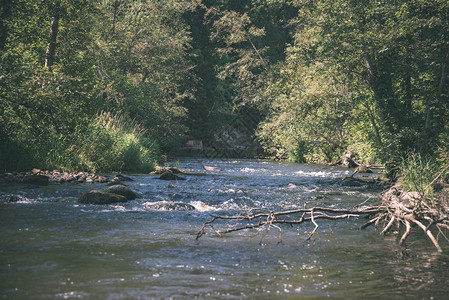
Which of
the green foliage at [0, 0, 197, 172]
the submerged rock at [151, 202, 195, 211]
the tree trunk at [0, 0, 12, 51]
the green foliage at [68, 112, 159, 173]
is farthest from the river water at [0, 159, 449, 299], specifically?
the green foliage at [68, 112, 159, 173]

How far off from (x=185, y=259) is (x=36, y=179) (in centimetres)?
910

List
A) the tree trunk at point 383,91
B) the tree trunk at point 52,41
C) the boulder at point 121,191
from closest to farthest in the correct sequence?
the boulder at point 121,191
the tree trunk at point 383,91
the tree trunk at point 52,41

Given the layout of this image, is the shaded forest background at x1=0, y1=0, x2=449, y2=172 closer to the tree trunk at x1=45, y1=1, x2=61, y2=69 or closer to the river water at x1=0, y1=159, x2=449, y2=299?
the tree trunk at x1=45, y1=1, x2=61, y2=69

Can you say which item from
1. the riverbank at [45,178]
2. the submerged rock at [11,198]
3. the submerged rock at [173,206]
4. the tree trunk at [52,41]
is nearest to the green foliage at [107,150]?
the riverbank at [45,178]

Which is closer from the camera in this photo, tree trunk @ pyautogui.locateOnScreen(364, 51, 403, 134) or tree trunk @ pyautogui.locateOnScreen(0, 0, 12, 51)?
tree trunk @ pyautogui.locateOnScreen(0, 0, 12, 51)

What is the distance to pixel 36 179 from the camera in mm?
14000

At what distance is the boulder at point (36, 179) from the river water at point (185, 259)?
115 inches

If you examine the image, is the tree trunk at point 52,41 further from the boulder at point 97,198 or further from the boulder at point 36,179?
the boulder at point 97,198

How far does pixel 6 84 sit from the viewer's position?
1280 cm

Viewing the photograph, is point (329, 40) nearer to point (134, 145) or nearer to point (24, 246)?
point (134, 145)

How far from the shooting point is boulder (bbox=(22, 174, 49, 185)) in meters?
13.9

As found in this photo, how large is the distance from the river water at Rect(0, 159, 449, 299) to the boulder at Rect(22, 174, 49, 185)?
2929 millimetres

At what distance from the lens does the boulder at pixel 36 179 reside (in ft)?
45.8

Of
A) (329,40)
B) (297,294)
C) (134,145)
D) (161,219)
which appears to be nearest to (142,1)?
(134,145)
